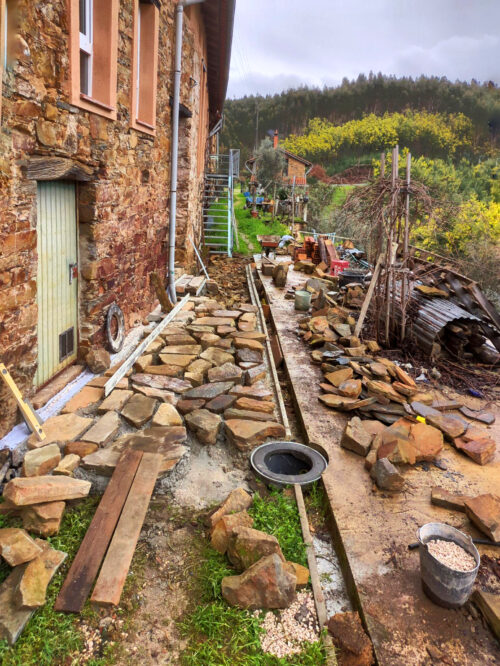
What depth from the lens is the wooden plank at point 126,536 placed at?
8.73 ft

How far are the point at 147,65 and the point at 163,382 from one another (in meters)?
4.81

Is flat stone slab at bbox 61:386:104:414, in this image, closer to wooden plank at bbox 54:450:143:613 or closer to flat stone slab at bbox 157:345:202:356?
wooden plank at bbox 54:450:143:613

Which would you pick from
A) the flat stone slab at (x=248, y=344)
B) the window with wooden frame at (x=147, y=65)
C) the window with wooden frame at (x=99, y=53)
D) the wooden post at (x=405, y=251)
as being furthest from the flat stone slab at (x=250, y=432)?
the window with wooden frame at (x=147, y=65)

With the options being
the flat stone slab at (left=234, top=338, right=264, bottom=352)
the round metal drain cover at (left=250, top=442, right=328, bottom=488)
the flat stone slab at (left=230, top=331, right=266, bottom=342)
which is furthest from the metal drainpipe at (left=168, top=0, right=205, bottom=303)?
the round metal drain cover at (left=250, top=442, right=328, bottom=488)

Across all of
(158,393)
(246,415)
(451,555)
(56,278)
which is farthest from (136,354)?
(451,555)

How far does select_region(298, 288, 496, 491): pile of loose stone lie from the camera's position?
4332mm

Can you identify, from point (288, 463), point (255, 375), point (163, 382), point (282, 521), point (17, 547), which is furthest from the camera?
point (255, 375)

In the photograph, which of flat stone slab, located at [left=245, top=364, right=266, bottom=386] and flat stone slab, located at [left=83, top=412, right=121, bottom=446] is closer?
flat stone slab, located at [left=83, top=412, right=121, bottom=446]

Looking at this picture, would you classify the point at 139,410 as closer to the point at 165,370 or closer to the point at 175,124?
the point at 165,370

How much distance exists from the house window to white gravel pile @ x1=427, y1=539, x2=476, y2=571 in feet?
17.5

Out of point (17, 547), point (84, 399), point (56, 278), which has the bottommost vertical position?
point (17, 547)

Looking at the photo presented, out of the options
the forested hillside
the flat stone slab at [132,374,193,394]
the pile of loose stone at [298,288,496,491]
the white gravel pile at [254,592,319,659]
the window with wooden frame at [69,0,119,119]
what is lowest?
the white gravel pile at [254,592,319,659]

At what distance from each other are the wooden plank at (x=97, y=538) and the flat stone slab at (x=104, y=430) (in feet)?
0.97

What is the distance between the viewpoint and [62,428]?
13.1 ft
